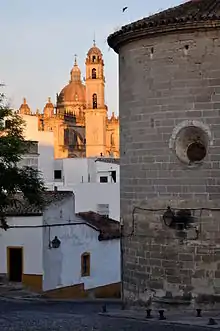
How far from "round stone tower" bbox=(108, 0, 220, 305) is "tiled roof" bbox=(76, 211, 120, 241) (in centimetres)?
920

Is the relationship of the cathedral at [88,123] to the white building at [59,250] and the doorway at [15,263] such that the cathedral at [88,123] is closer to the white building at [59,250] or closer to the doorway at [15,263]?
the white building at [59,250]

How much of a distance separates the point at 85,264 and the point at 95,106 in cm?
5641

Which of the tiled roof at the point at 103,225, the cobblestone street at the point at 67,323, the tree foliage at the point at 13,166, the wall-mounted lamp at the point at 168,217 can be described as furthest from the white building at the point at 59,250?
the wall-mounted lamp at the point at 168,217

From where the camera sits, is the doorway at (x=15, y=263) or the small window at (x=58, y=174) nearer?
the doorway at (x=15, y=263)

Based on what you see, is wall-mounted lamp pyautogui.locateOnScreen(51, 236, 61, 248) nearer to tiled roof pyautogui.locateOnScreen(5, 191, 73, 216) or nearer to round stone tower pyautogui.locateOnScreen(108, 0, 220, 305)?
tiled roof pyautogui.locateOnScreen(5, 191, 73, 216)

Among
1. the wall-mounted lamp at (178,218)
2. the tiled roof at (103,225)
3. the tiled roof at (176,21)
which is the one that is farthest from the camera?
the tiled roof at (103,225)

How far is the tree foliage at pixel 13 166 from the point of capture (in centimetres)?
1631

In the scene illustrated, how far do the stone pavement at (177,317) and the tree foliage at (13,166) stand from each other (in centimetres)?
396

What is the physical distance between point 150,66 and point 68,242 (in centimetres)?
973

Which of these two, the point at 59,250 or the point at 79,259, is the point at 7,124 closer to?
the point at 59,250

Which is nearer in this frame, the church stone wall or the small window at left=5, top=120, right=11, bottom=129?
the church stone wall

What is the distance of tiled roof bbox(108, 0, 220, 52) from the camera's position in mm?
13414

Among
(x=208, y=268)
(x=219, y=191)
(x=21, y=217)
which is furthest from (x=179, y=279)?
(x=21, y=217)

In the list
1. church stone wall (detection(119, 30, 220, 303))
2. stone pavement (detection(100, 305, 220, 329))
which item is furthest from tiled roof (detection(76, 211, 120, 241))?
stone pavement (detection(100, 305, 220, 329))
